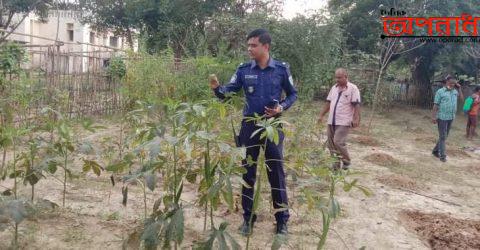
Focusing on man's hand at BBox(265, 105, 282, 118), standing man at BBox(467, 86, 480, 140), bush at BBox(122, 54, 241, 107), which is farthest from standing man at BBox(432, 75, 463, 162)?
man's hand at BBox(265, 105, 282, 118)

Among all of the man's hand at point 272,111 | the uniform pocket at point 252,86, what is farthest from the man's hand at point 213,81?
the man's hand at point 272,111

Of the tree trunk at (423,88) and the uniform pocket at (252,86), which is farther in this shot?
the tree trunk at (423,88)

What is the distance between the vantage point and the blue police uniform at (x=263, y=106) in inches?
126

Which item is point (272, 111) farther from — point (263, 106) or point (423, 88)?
point (423, 88)

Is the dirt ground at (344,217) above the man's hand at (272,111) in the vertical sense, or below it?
below

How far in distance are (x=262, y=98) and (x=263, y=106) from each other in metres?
0.06

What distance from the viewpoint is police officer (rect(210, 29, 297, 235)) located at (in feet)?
10.4

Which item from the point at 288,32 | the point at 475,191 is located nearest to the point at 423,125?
the point at 288,32

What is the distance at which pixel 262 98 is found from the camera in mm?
3254

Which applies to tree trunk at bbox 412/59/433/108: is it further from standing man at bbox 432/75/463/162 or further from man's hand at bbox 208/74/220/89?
man's hand at bbox 208/74/220/89

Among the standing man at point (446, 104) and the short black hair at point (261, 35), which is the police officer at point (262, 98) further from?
the standing man at point (446, 104)

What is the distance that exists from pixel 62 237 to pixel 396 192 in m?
3.67

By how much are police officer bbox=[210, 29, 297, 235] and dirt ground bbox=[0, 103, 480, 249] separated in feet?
0.89

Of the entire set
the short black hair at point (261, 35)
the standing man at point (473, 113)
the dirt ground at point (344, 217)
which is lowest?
the dirt ground at point (344, 217)
